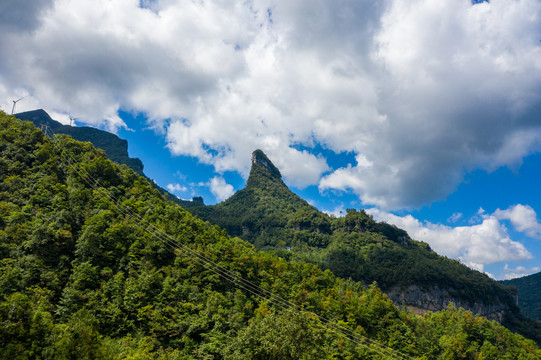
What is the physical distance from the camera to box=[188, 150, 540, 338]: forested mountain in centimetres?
11319

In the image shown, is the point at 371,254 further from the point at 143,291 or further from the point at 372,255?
the point at 143,291

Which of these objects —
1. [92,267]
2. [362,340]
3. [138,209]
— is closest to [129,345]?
[92,267]

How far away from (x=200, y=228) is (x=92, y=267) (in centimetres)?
2271

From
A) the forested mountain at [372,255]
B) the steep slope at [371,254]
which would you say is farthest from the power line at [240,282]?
the steep slope at [371,254]

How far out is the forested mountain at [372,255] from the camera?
113m

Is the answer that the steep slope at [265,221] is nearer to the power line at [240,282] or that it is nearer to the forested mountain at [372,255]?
the forested mountain at [372,255]

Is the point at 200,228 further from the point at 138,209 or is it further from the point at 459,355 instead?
the point at 459,355

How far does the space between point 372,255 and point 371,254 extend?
2.48ft

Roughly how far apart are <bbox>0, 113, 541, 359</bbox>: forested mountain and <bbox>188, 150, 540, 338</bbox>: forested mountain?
46555 mm

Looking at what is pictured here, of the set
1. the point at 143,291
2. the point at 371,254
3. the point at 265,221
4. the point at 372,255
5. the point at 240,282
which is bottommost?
the point at 143,291

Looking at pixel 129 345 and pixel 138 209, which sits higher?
pixel 138 209

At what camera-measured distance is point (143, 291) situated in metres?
36.6

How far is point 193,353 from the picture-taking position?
31656 mm

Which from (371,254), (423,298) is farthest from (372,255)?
(423,298)
